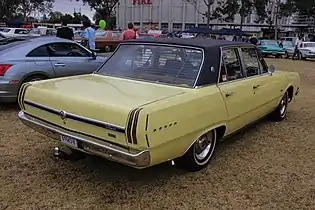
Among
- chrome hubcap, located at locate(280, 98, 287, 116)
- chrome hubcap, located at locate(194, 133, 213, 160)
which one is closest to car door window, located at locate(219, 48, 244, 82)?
chrome hubcap, located at locate(194, 133, 213, 160)

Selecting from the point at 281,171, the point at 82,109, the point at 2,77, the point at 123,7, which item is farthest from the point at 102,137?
the point at 123,7

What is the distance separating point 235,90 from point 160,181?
1.54 metres

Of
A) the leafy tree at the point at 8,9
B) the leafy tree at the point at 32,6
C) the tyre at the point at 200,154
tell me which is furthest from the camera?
the leafy tree at the point at 32,6

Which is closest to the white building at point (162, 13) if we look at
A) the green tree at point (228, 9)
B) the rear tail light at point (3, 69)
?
the green tree at point (228, 9)

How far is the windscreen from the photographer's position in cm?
439

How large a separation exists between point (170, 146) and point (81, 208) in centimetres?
103

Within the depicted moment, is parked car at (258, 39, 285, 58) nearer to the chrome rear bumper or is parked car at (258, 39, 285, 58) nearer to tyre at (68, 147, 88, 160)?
tyre at (68, 147, 88, 160)

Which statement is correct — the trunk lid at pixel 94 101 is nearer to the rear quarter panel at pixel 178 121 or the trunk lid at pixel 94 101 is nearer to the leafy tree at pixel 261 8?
the rear quarter panel at pixel 178 121

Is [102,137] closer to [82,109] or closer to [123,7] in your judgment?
[82,109]

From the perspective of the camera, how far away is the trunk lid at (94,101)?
3.38 m

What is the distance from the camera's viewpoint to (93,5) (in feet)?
183

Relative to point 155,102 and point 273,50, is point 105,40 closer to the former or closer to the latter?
point 273,50

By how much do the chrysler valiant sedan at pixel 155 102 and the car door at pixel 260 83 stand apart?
2 cm

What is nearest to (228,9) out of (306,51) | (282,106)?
(306,51)
